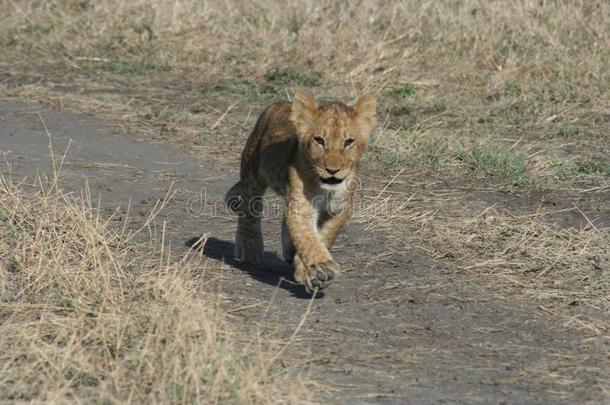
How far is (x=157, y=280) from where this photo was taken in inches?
241

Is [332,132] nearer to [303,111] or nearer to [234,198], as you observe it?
[303,111]

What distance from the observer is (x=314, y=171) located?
693 centimetres

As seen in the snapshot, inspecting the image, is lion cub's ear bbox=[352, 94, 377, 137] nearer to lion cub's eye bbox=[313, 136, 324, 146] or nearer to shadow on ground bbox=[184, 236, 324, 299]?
lion cub's eye bbox=[313, 136, 324, 146]

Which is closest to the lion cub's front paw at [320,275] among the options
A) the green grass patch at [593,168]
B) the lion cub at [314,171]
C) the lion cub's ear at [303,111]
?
the lion cub at [314,171]

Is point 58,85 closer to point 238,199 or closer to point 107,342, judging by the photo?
point 238,199

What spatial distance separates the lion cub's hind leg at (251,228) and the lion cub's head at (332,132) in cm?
85

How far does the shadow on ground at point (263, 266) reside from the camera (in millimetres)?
7125

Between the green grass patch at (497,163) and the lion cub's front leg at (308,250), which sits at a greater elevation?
the lion cub's front leg at (308,250)

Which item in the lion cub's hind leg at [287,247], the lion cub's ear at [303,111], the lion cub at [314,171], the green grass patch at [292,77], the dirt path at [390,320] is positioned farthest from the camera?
the green grass patch at [292,77]

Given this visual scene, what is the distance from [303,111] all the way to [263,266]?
121cm

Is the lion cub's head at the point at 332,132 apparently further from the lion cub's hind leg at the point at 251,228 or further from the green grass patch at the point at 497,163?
the green grass patch at the point at 497,163

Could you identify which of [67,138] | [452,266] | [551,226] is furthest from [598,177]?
[67,138]

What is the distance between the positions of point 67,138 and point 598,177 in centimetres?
489

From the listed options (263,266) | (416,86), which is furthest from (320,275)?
(416,86)
